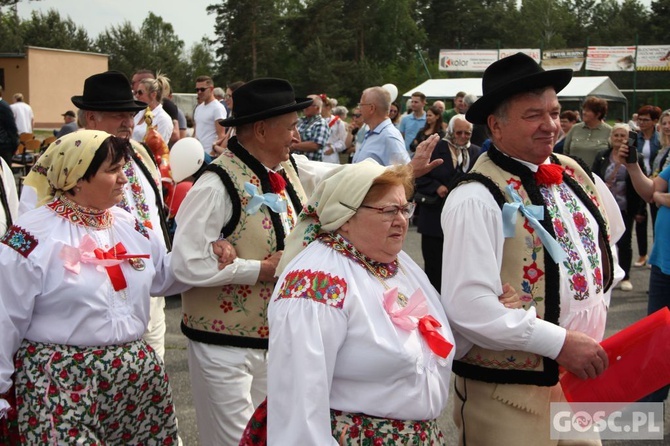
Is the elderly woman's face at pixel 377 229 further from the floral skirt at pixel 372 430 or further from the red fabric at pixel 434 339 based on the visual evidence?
the floral skirt at pixel 372 430

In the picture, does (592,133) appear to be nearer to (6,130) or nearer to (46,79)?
(6,130)

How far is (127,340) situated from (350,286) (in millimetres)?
1242

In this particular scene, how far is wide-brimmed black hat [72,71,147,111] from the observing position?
452 cm

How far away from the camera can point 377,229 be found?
101 inches

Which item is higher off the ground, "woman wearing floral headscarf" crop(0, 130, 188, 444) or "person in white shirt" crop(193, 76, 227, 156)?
"person in white shirt" crop(193, 76, 227, 156)

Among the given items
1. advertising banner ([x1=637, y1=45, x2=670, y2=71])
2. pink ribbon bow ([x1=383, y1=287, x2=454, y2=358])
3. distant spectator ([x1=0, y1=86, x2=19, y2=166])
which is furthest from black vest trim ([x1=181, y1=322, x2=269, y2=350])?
advertising banner ([x1=637, y1=45, x2=670, y2=71])

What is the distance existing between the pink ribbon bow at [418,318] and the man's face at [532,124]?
2.75ft

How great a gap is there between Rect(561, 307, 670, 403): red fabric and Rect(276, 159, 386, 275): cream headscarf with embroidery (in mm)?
1114

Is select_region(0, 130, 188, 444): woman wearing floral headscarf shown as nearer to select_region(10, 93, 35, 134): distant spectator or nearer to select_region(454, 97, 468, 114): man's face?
select_region(454, 97, 468, 114): man's face

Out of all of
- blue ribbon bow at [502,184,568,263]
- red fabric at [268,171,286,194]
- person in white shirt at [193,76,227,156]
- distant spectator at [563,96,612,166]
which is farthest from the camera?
person in white shirt at [193,76,227,156]

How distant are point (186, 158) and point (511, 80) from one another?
4595 mm

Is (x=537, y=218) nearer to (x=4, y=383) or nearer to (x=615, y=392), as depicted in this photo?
(x=615, y=392)

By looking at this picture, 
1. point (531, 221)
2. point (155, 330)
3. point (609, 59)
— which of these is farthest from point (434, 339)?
point (609, 59)

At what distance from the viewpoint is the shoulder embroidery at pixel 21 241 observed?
3.08 metres
